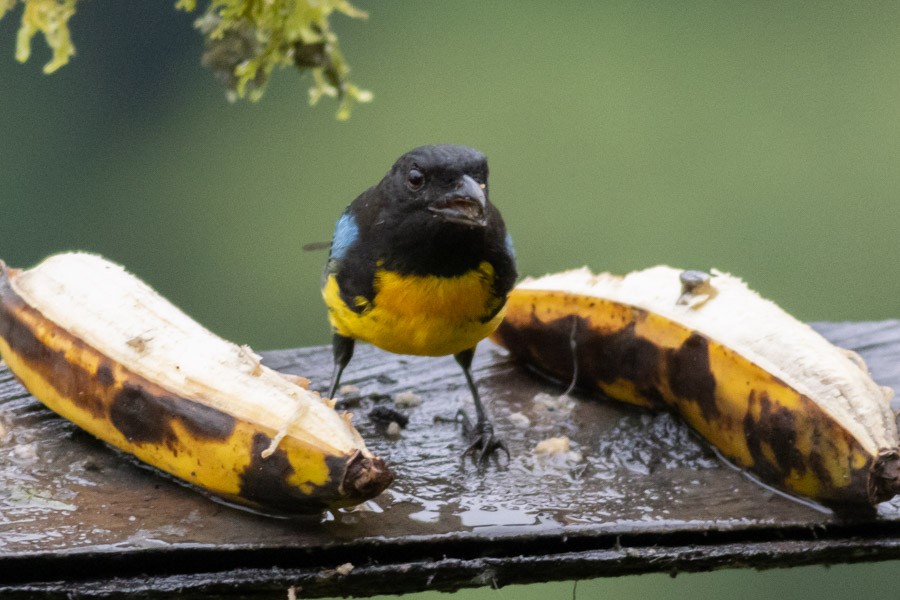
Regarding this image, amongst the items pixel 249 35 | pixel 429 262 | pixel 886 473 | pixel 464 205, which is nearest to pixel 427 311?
pixel 429 262

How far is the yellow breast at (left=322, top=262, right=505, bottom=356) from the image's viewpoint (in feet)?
7.31

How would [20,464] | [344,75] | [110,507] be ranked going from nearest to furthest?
[110,507] < [20,464] < [344,75]

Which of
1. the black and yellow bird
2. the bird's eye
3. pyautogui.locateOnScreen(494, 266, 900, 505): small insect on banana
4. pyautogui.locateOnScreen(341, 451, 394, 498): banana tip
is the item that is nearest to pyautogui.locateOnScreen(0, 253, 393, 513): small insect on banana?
pyautogui.locateOnScreen(341, 451, 394, 498): banana tip

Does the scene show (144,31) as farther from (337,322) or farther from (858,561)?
(858,561)

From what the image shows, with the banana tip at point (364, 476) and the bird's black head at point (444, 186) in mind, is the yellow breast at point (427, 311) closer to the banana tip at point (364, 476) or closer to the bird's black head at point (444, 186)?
the bird's black head at point (444, 186)

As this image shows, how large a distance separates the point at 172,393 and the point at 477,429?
65 cm

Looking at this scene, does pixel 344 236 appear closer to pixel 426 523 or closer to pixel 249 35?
pixel 249 35

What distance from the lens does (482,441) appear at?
224cm

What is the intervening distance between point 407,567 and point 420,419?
64cm

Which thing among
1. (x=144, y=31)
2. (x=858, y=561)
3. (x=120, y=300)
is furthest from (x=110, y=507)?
(x=144, y=31)

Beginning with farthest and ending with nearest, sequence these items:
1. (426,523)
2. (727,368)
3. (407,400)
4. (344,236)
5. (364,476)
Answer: (407,400) → (344,236) → (727,368) → (426,523) → (364,476)

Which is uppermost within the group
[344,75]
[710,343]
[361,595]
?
[344,75]

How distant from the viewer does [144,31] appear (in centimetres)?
533

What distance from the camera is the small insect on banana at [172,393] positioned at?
1786mm
